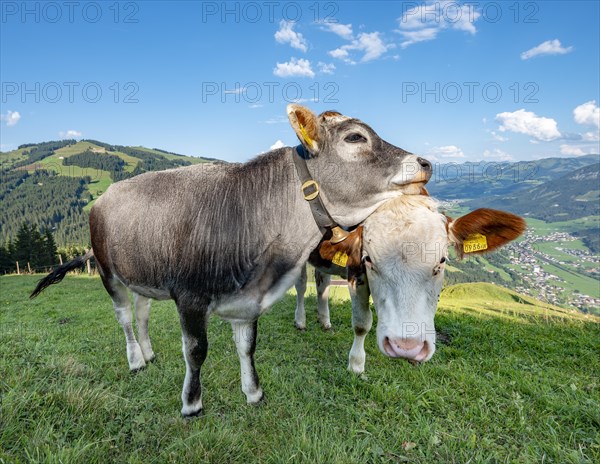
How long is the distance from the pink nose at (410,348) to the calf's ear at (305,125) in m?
1.95

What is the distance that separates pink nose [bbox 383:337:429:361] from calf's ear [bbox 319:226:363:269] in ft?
3.81

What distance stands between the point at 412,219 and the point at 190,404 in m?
3.20

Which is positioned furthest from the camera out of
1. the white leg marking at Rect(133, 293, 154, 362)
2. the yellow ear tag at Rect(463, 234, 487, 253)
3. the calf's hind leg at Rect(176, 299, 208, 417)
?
the white leg marking at Rect(133, 293, 154, 362)

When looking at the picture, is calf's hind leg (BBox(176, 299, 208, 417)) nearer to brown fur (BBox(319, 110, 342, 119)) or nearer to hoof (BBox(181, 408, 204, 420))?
hoof (BBox(181, 408, 204, 420))

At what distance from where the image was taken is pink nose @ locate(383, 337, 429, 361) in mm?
3049

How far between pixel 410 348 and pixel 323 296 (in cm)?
411

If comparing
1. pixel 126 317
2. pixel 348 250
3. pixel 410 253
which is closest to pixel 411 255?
pixel 410 253

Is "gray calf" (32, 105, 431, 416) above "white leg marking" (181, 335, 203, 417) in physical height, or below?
above

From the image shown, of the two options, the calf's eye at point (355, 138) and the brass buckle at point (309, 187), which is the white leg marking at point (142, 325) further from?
the calf's eye at point (355, 138)

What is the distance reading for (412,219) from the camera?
11.7 ft

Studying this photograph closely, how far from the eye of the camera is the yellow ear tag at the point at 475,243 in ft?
13.3

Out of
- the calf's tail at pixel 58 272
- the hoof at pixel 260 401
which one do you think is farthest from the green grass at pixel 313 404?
the calf's tail at pixel 58 272

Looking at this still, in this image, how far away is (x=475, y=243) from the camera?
4.10 metres

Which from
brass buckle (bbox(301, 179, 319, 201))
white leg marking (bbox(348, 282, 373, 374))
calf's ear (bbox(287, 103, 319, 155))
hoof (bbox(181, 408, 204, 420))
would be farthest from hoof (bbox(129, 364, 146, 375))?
calf's ear (bbox(287, 103, 319, 155))
